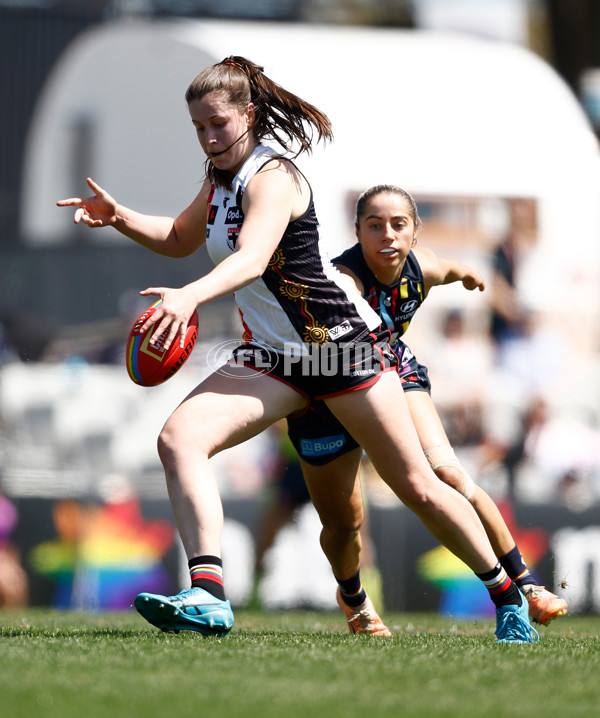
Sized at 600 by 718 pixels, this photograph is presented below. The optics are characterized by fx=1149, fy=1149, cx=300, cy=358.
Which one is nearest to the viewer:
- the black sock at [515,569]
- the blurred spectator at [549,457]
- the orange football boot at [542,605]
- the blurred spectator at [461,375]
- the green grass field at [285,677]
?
the green grass field at [285,677]

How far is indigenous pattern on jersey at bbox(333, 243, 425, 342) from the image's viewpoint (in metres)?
4.30

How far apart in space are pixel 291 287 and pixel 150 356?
537mm

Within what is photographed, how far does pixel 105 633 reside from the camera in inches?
168

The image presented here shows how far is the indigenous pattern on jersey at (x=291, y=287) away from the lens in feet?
12.3

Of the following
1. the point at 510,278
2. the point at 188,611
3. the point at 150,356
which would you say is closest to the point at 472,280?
the point at 150,356

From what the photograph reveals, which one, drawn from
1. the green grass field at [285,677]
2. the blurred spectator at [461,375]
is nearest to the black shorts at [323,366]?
the green grass field at [285,677]

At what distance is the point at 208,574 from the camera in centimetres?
355

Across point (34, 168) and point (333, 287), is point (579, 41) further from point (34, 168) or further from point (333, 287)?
point (333, 287)

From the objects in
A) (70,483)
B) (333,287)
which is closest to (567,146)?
(70,483)

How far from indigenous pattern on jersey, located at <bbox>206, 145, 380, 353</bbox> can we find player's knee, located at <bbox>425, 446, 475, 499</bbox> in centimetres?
74

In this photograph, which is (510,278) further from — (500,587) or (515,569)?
(500,587)

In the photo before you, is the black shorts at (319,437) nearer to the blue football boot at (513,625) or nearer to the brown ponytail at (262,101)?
the blue football boot at (513,625)

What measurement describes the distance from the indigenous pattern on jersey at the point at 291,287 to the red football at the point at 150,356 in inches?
12.7

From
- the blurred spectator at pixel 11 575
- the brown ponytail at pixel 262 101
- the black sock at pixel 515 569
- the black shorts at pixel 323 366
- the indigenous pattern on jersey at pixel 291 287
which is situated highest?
the brown ponytail at pixel 262 101
